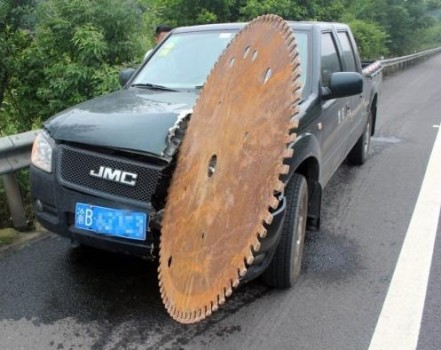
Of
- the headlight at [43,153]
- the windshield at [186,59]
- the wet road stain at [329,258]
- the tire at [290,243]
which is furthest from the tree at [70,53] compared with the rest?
the tire at [290,243]

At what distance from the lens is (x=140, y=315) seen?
10.4 ft

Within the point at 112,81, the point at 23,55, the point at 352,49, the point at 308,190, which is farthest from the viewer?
the point at 23,55

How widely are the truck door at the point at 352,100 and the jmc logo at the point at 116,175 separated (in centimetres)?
283

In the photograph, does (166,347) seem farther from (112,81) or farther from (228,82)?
(112,81)

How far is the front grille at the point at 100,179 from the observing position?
10.0 feet

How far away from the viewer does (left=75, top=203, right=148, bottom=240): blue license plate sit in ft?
9.86

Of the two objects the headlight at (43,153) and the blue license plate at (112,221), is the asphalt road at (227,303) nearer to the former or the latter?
the blue license plate at (112,221)

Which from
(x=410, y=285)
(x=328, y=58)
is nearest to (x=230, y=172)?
(x=410, y=285)

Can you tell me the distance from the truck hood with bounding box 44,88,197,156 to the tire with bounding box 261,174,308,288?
35.3 inches

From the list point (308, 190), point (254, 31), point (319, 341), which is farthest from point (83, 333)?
point (254, 31)

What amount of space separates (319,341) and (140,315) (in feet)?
3.55

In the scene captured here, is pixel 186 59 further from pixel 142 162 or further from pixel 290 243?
pixel 290 243

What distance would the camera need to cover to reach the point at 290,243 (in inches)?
129

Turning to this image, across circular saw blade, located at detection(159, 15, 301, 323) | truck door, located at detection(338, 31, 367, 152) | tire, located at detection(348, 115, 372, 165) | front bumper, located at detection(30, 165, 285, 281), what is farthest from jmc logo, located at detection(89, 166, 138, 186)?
tire, located at detection(348, 115, 372, 165)
